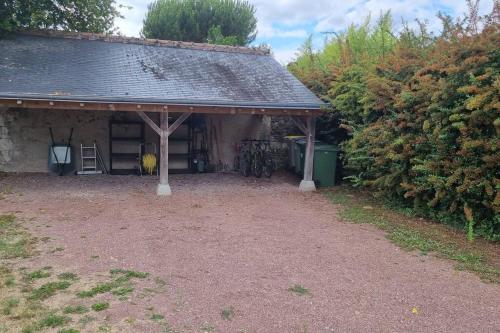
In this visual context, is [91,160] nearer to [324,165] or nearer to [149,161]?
[149,161]

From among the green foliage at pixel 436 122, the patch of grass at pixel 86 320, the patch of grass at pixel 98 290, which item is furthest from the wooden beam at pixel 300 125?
the patch of grass at pixel 86 320

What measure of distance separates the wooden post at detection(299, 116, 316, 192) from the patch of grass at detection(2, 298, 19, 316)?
745 centimetres

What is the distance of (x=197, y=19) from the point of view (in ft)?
74.1

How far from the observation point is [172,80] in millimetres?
9820

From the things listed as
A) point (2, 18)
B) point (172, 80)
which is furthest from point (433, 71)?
point (2, 18)

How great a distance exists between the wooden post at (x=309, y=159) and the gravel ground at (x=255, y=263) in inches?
57.2

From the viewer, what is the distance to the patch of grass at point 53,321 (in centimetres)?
332

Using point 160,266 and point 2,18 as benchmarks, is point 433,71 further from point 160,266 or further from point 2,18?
point 2,18

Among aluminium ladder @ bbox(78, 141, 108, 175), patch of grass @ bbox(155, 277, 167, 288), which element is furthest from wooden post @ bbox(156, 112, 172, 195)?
patch of grass @ bbox(155, 277, 167, 288)

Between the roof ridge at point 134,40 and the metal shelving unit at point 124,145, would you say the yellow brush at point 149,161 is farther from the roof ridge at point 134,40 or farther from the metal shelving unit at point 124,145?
the roof ridge at point 134,40

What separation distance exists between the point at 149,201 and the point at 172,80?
3097mm

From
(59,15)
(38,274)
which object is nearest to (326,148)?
(38,274)

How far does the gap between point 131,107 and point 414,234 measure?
19.0 ft

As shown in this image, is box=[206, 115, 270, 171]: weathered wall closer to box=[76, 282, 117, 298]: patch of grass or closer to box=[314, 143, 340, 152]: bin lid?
box=[314, 143, 340, 152]: bin lid
